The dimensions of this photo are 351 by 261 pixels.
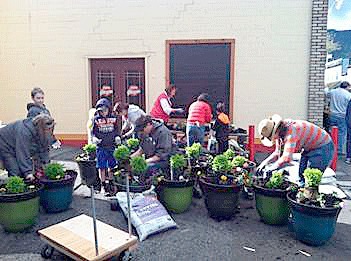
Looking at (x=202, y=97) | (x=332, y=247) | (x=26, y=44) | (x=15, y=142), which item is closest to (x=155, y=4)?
(x=202, y=97)

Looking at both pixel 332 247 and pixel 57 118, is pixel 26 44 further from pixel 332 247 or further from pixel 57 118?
pixel 332 247

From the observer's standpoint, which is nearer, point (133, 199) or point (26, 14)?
point (133, 199)

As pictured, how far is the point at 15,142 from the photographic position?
14.6 ft

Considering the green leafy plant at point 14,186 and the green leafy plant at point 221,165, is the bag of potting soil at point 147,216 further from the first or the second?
the green leafy plant at point 14,186

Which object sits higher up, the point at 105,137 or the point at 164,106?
the point at 164,106

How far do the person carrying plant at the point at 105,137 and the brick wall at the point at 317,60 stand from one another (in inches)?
189

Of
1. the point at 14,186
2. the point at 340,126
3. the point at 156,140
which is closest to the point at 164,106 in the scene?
the point at 156,140

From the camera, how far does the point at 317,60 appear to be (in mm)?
7836

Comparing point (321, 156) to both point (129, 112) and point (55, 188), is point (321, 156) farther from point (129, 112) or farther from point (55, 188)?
point (55, 188)

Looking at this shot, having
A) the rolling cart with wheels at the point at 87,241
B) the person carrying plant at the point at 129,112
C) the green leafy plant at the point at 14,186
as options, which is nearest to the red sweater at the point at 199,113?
the person carrying plant at the point at 129,112

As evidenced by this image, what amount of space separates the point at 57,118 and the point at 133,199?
5693mm

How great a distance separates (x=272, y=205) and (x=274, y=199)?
91 millimetres

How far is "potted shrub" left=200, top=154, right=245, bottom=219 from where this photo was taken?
4.36 m

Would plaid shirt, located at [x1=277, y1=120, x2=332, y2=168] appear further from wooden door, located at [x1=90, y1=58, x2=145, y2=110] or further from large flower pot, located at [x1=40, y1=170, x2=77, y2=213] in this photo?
wooden door, located at [x1=90, y1=58, x2=145, y2=110]
